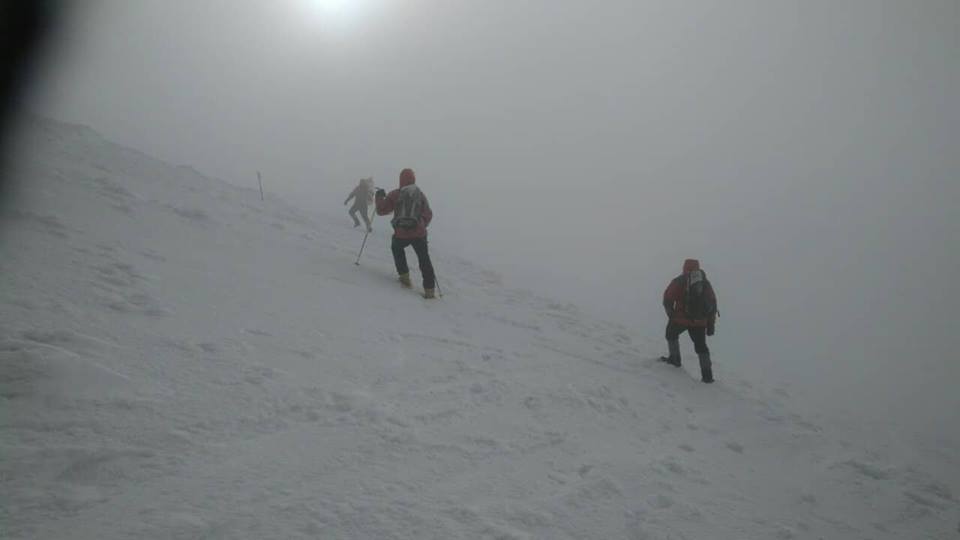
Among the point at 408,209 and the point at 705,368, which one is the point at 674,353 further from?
the point at 408,209

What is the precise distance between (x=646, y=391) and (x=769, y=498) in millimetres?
2563

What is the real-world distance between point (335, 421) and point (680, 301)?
24.2 ft

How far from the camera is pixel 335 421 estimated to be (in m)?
4.54

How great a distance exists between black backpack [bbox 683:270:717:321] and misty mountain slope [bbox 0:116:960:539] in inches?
48.2

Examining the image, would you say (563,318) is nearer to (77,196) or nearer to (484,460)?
(484,460)

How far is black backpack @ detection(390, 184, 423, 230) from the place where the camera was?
9820 millimetres

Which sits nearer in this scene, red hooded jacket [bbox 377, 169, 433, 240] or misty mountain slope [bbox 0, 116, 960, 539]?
misty mountain slope [bbox 0, 116, 960, 539]

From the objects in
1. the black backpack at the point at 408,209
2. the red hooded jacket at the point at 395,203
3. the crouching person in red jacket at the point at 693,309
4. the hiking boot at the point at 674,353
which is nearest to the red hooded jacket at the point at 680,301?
the crouching person in red jacket at the point at 693,309

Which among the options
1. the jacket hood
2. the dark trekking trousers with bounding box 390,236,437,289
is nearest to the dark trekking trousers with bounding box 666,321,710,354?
the dark trekking trousers with bounding box 390,236,437,289

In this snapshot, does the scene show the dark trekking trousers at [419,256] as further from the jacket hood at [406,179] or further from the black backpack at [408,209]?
the jacket hood at [406,179]

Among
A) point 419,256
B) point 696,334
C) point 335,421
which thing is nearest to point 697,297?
point 696,334

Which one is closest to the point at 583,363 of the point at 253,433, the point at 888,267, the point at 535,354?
the point at 535,354

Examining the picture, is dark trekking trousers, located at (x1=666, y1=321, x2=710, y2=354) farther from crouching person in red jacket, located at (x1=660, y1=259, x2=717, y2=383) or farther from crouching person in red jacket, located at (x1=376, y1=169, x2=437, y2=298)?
crouching person in red jacket, located at (x1=376, y1=169, x2=437, y2=298)

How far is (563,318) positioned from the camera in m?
12.5
